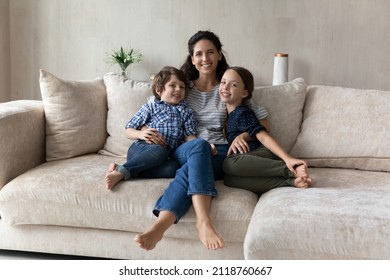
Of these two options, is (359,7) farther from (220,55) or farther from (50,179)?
(50,179)

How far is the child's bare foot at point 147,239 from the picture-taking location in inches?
73.0

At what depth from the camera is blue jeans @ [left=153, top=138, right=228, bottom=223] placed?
6.53ft

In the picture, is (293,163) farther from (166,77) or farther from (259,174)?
(166,77)

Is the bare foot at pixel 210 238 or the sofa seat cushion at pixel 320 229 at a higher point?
the sofa seat cushion at pixel 320 229

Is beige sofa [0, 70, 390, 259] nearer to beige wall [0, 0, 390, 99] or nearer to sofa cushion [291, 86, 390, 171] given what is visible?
sofa cushion [291, 86, 390, 171]

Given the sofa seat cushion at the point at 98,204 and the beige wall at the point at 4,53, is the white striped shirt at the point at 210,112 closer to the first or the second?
the sofa seat cushion at the point at 98,204

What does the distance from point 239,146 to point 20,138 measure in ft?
3.23

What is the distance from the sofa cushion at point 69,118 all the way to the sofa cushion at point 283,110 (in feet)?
2.72

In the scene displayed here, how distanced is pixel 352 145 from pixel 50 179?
4.51 feet

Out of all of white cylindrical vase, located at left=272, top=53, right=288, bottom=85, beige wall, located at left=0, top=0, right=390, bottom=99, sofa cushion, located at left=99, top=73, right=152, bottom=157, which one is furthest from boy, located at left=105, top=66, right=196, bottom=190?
beige wall, located at left=0, top=0, right=390, bottom=99

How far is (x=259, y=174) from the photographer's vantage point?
85.7 inches

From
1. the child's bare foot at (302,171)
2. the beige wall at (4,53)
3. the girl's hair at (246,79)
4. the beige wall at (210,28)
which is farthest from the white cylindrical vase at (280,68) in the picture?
the beige wall at (4,53)

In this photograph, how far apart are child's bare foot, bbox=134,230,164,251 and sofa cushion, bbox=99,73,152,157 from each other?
825 mm
